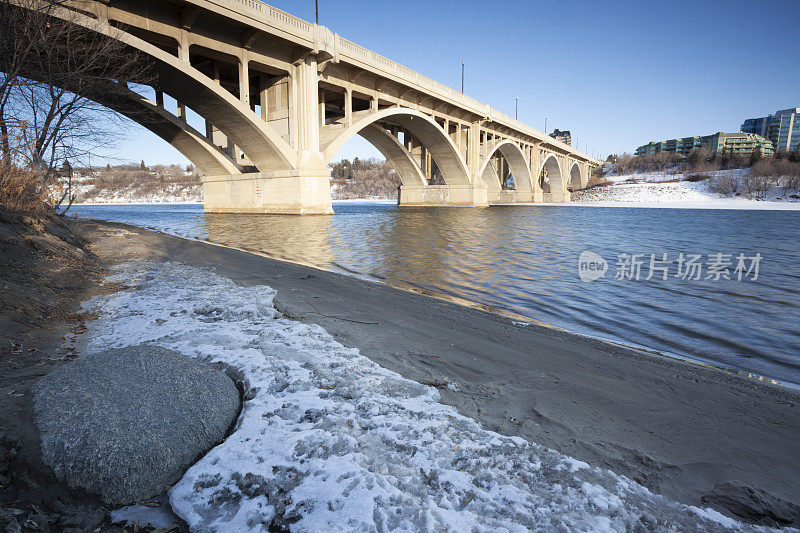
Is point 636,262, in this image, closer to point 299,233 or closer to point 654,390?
point 654,390

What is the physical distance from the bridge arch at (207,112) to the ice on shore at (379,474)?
16.9 meters

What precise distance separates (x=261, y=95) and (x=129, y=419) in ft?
88.3

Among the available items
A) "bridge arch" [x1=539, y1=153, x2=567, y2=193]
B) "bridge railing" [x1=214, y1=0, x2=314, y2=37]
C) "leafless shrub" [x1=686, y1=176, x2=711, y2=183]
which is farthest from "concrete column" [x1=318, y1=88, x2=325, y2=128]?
"leafless shrub" [x1=686, y1=176, x2=711, y2=183]

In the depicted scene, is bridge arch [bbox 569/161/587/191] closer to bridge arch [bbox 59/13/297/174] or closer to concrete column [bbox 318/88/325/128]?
concrete column [bbox 318/88/325/128]

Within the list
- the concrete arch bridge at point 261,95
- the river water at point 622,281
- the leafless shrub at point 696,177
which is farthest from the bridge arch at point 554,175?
the river water at point 622,281

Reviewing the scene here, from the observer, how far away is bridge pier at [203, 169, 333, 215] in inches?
974

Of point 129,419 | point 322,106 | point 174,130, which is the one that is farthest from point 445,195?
point 129,419

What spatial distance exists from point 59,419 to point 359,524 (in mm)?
1641

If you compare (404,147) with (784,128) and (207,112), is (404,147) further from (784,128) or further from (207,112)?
(784,128)

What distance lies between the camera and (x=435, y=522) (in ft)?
5.42

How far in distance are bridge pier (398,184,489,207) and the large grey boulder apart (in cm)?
4238

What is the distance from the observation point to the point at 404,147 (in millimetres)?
40562

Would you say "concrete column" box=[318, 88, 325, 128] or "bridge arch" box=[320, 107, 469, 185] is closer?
"bridge arch" box=[320, 107, 469, 185]

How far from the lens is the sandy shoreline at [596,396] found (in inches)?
84.7
